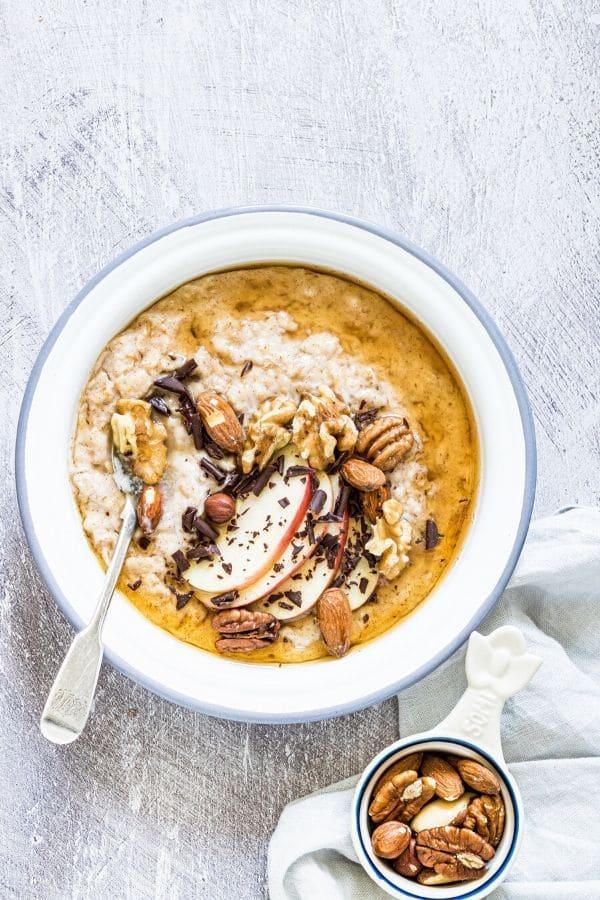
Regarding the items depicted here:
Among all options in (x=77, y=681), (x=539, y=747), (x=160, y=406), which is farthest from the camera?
(x=539, y=747)

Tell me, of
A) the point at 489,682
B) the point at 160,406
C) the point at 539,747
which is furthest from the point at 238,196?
the point at 539,747

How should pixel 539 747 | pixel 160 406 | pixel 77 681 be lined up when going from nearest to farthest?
pixel 77 681 → pixel 160 406 → pixel 539 747

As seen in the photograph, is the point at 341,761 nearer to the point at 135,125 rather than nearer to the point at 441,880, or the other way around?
the point at 441,880

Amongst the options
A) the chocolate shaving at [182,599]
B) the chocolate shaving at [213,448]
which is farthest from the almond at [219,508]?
the chocolate shaving at [182,599]

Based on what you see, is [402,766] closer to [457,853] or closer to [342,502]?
[457,853]

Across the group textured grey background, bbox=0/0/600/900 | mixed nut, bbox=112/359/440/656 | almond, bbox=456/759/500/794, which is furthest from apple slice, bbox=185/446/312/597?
almond, bbox=456/759/500/794

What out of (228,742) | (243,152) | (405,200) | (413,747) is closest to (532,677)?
(413,747)

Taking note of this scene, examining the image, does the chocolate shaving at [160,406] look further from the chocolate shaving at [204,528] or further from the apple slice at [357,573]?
the apple slice at [357,573]
